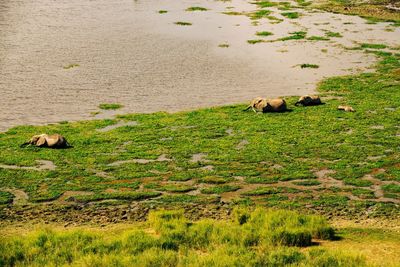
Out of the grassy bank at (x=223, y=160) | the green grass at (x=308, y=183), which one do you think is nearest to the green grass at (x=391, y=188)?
the grassy bank at (x=223, y=160)

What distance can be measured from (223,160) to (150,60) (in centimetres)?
1783

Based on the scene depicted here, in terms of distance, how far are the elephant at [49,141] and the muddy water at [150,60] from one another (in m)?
3.27

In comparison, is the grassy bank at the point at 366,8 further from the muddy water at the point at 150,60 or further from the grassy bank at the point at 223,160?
the grassy bank at the point at 223,160

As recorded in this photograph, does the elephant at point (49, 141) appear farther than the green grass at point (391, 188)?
Yes

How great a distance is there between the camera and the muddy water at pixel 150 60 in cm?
2648

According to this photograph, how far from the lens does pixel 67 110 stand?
81.2ft

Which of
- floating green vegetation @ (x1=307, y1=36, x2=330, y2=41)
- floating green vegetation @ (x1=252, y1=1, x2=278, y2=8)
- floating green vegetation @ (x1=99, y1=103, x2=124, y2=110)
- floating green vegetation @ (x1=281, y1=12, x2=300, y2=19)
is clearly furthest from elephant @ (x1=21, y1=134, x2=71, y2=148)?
floating green vegetation @ (x1=252, y1=1, x2=278, y2=8)

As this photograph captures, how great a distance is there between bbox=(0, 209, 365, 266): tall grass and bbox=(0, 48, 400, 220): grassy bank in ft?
5.69

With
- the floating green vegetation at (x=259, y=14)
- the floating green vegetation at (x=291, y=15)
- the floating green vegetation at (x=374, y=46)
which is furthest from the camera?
the floating green vegetation at (x=259, y=14)

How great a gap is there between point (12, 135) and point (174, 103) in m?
7.89

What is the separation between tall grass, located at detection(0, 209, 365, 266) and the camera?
11.7 m

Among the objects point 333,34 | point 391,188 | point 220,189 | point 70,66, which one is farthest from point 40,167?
point 333,34

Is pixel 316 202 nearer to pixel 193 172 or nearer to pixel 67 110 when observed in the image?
pixel 193 172

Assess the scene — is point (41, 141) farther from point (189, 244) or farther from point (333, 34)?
point (333, 34)
